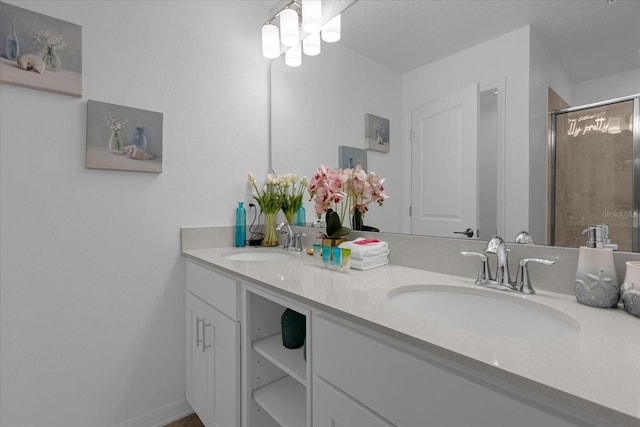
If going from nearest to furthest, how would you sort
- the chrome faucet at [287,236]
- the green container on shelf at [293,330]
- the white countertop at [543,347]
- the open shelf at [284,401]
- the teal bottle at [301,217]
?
1. the white countertop at [543,347]
2. the open shelf at [284,401]
3. the green container on shelf at [293,330]
4. the chrome faucet at [287,236]
5. the teal bottle at [301,217]

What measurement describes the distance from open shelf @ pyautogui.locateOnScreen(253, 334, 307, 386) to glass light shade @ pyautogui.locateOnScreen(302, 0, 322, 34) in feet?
5.01

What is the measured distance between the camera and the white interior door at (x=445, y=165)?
1.08 meters

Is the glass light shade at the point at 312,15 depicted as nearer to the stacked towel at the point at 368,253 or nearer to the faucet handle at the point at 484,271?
the stacked towel at the point at 368,253

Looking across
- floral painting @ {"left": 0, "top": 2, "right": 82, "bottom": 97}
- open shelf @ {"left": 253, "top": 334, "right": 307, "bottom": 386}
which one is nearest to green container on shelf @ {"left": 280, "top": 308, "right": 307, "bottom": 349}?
open shelf @ {"left": 253, "top": 334, "right": 307, "bottom": 386}

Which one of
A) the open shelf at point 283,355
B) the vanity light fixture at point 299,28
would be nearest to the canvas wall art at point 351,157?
the vanity light fixture at point 299,28

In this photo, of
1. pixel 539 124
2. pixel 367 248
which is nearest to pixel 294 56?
pixel 367 248

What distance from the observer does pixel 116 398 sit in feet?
4.69

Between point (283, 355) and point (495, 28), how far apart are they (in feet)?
4.38

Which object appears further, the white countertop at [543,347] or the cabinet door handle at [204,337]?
the cabinet door handle at [204,337]

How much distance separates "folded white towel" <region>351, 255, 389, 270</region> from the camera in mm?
1187

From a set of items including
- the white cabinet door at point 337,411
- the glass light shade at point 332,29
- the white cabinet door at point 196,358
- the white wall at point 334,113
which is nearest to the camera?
the white cabinet door at point 337,411

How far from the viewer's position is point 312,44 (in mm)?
1694

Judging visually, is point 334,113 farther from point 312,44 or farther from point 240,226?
point 240,226

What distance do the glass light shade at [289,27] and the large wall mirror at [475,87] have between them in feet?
0.81
